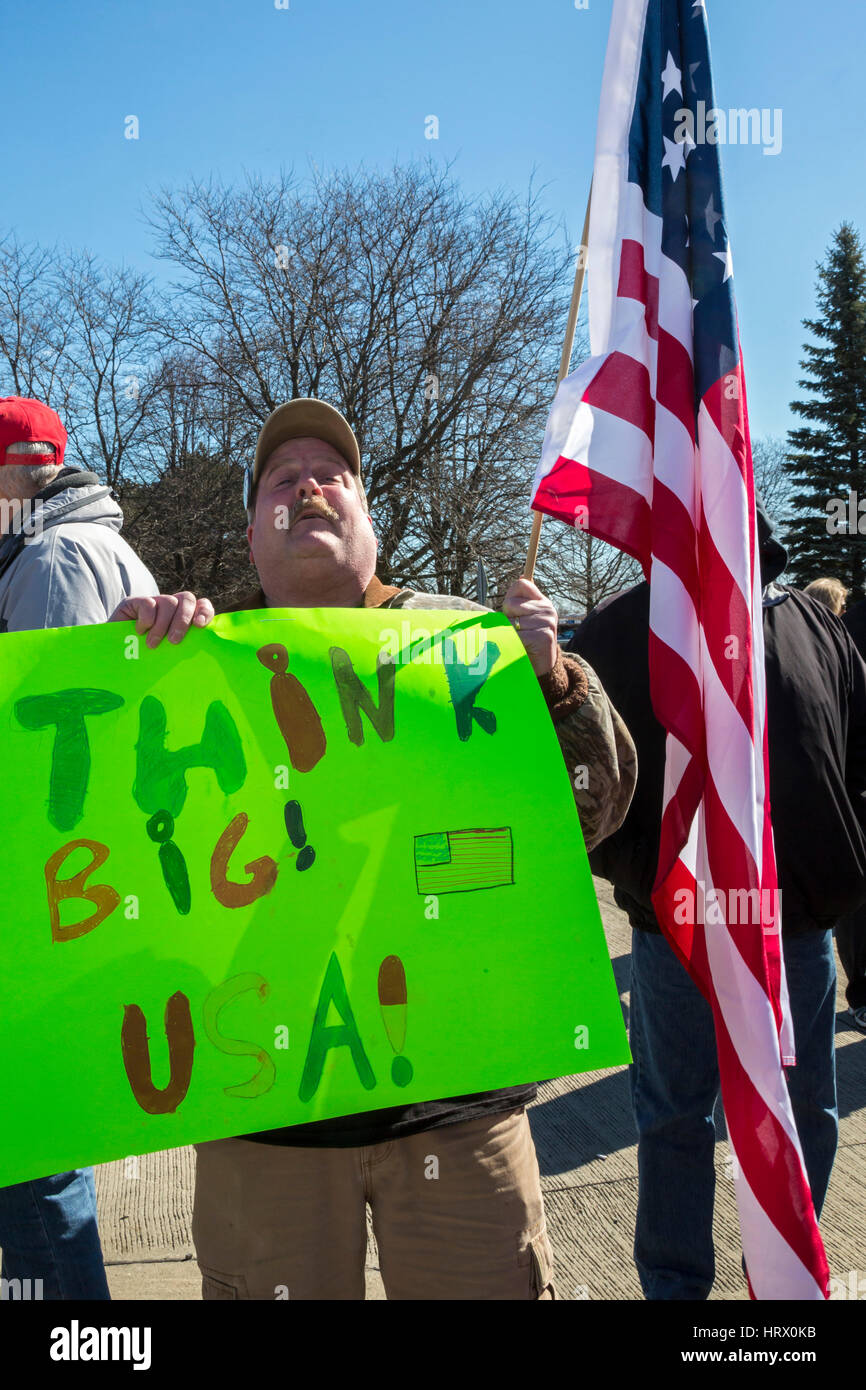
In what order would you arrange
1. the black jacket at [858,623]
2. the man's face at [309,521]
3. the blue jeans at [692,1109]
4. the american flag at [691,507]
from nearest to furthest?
the american flag at [691,507] → the man's face at [309,521] → the blue jeans at [692,1109] → the black jacket at [858,623]

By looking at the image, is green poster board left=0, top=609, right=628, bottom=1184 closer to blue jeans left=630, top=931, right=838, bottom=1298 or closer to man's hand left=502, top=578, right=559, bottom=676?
man's hand left=502, top=578, right=559, bottom=676

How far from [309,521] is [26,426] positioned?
112 centimetres

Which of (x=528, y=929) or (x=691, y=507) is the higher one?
(x=691, y=507)

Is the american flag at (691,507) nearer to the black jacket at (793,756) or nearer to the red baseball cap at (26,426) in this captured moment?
the black jacket at (793,756)

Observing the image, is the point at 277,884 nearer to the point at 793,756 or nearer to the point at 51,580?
the point at 51,580

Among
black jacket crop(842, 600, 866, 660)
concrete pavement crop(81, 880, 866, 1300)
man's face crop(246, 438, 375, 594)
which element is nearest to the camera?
man's face crop(246, 438, 375, 594)

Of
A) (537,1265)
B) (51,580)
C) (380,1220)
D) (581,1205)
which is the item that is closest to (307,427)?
(51,580)

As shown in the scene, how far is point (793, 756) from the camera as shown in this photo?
2.54 m

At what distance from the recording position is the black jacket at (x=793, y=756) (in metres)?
2.51

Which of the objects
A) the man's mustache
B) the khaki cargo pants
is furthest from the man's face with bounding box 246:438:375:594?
the khaki cargo pants

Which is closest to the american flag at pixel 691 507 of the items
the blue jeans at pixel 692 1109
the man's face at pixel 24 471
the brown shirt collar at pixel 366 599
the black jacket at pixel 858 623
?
the brown shirt collar at pixel 366 599

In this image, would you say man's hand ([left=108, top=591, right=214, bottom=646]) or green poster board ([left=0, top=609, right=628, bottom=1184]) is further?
man's hand ([left=108, top=591, right=214, bottom=646])

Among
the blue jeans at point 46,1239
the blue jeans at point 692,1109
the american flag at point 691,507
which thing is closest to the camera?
the american flag at point 691,507

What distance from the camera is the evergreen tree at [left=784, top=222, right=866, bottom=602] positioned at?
105 feet
